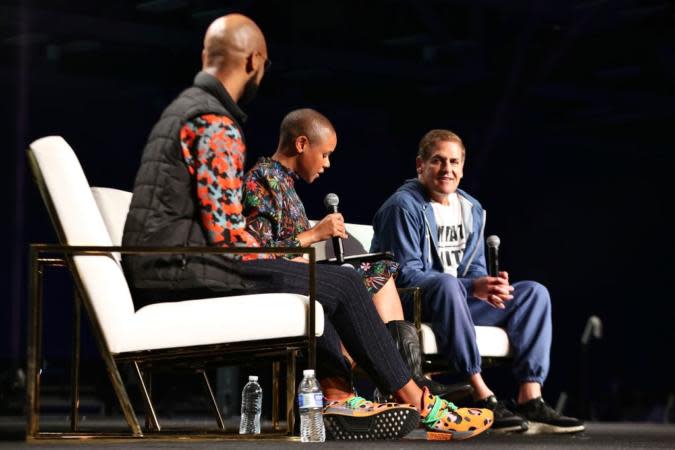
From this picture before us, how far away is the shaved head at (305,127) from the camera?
3.74 m

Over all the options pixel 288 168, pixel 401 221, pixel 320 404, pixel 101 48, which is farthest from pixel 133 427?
pixel 101 48

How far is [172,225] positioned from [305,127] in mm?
946

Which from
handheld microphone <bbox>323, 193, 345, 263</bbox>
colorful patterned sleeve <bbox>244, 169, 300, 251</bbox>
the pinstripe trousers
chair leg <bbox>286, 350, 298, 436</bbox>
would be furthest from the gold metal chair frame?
colorful patterned sleeve <bbox>244, 169, 300, 251</bbox>

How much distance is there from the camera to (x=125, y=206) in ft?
11.3

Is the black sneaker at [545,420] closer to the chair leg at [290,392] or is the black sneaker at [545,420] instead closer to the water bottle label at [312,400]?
the water bottle label at [312,400]

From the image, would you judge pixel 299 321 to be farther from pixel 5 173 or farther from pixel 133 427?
pixel 5 173

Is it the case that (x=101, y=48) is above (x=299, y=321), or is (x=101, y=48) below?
above

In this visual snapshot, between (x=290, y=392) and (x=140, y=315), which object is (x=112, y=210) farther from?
(x=290, y=392)

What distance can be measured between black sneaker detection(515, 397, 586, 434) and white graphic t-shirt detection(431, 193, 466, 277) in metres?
0.55

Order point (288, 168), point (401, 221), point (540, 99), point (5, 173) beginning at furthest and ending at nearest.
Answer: point (540, 99) < point (5, 173) < point (401, 221) < point (288, 168)

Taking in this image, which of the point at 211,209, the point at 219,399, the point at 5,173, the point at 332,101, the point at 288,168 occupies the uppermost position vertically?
the point at 332,101

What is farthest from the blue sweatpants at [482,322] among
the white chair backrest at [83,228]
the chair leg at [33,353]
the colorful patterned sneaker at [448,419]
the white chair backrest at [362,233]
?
the chair leg at [33,353]

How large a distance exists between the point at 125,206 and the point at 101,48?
572 centimetres

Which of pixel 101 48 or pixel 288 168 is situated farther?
pixel 101 48
